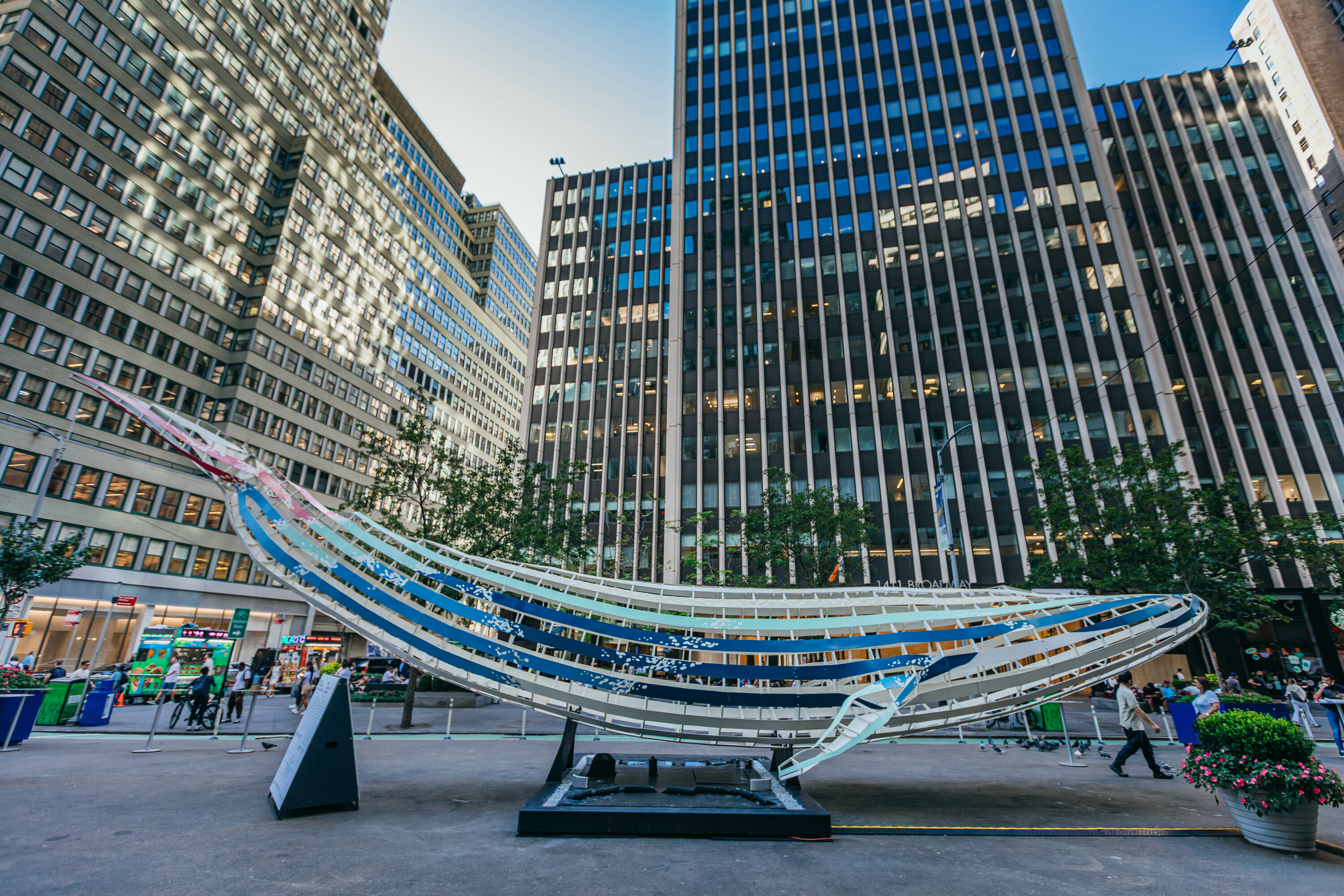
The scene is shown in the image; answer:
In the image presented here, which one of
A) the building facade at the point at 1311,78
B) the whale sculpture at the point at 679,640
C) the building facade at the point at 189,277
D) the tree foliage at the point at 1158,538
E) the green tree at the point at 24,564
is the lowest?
the whale sculpture at the point at 679,640

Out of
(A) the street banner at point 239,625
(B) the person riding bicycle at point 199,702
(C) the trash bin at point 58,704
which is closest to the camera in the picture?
(C) the trash bin at point 58,704

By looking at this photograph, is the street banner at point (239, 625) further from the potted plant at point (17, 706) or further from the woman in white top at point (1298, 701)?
the woman in white top at point (1298, 701)

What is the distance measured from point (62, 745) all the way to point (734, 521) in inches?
1329

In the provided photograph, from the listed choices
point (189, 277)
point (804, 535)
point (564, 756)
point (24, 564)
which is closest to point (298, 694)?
point (24, 564)

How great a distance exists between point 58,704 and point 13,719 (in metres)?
5.89

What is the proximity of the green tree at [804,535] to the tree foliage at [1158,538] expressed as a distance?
Answer: 8.25 metres

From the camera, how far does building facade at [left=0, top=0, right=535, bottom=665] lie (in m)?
34.9

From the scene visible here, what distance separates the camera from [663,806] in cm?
788

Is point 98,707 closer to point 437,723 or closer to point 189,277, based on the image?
point 437,723

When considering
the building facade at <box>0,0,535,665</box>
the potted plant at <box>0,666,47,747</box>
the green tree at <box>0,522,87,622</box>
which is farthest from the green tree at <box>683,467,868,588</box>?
the green tree at <box>0,522,87,622</box>

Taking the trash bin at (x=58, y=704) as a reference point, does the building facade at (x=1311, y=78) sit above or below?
above

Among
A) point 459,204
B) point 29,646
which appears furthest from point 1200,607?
point 459,204

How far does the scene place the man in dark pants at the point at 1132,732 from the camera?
11.4 m

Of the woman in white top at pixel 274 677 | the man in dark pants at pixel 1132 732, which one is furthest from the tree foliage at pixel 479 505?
the man in dark pants at pixel 1132 732
